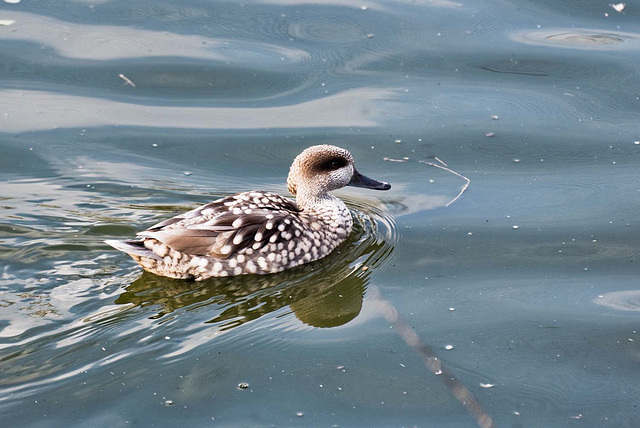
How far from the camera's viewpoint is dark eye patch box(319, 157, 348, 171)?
23.4 ft

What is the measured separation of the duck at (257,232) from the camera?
6512mm

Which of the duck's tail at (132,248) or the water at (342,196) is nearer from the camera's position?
the water at (342,196)

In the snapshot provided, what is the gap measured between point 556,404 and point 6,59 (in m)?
6.47

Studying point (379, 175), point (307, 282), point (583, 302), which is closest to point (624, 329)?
point (583, 302)

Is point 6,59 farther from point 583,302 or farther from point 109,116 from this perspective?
point 583,302

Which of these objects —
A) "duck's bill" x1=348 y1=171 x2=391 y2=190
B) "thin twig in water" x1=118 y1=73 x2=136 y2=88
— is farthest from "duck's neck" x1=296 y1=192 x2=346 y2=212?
"thin twig in water" x1=118 y1=73 x2=136 y2=88

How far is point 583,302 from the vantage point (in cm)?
627

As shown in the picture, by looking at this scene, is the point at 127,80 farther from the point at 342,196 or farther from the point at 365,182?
the point at 365,182

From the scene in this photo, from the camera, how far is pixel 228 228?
666 centimetres

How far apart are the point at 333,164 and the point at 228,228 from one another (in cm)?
102

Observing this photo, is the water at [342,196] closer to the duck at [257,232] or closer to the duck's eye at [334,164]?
the duck at [257,232]

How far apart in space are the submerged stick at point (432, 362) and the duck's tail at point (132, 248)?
1527 millimetres

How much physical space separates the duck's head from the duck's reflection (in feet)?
2.07

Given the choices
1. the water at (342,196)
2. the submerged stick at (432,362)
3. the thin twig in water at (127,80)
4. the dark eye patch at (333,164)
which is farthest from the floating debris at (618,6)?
the submerged stick at (432,362)
